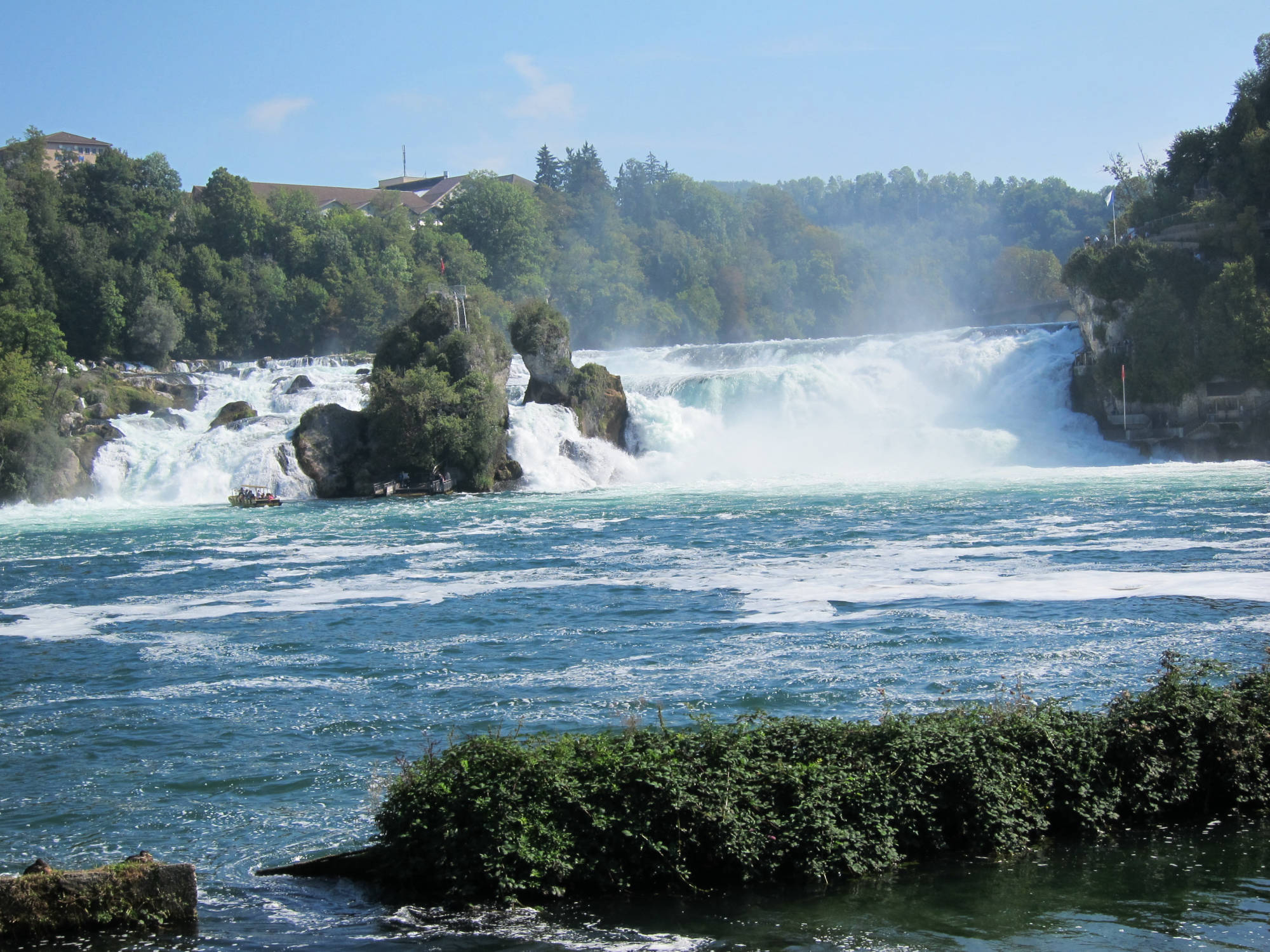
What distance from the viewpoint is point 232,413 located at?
50.2 m

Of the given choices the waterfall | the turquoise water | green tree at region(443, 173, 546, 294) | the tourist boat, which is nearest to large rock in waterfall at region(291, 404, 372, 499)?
the tourist boat

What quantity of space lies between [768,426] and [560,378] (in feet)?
32.4

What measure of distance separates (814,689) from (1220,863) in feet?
21.4

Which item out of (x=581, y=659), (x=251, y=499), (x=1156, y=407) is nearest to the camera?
(x=581, y=659)

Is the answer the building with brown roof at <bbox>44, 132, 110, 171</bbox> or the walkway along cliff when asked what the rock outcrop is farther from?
the building with brown roof at <bbox>44, 132, 110, 171</bbox>

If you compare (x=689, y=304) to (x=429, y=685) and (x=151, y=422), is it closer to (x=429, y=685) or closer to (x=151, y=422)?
(x=151, y=422)

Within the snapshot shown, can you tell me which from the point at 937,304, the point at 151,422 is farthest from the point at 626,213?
the point at 151,422

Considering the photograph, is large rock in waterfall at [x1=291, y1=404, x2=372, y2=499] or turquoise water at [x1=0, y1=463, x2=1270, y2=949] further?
large rock in waterfall at [x1=291, y1=404, x2=372, y2=499]

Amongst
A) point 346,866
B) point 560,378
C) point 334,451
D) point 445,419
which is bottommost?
point 346,866

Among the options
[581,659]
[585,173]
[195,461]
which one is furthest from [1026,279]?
[581,659]

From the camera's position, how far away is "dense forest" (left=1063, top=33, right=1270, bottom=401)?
1845 inches

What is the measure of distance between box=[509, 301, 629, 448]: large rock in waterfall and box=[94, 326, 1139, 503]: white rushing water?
39.4 inches

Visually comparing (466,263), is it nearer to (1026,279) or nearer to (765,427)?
(765,427)

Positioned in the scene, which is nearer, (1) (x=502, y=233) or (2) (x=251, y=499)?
(2) (x=251, y=499)
